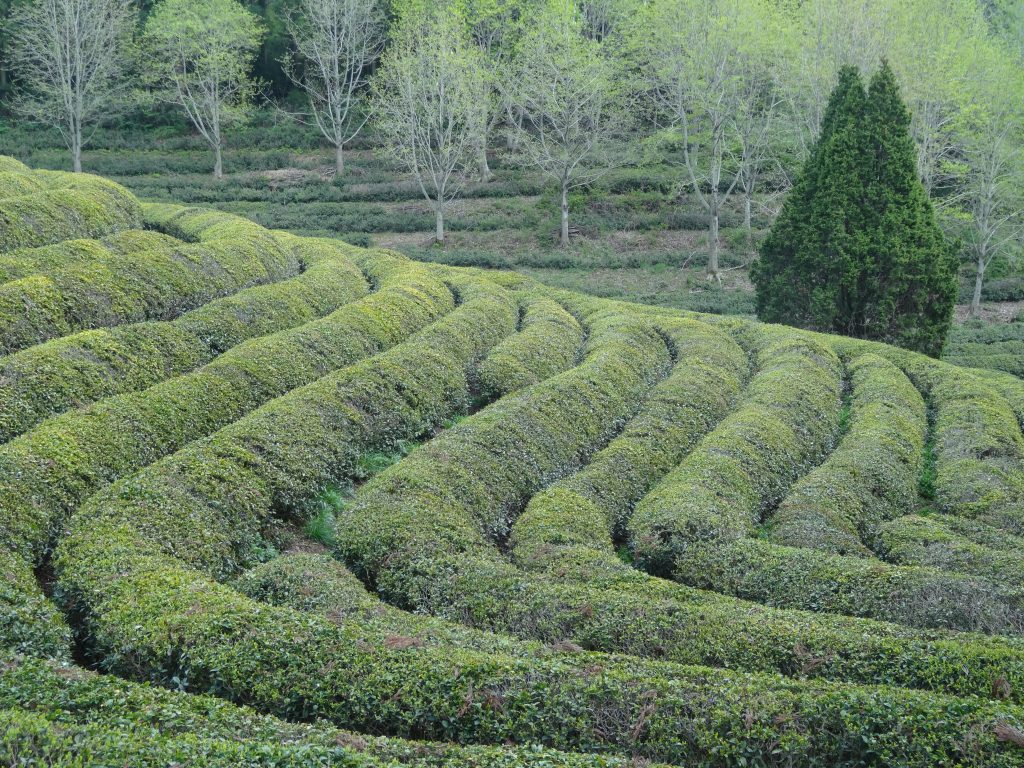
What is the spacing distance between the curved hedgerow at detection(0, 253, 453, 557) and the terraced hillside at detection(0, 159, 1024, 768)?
63 millimetres

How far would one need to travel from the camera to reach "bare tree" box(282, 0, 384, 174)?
57.9m

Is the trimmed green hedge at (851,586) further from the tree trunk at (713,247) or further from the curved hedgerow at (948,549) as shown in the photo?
the tree trunk at (713,247)

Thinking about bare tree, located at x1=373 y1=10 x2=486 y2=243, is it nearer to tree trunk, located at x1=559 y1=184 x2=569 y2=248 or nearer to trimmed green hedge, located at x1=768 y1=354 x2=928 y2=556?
tree trunk, located at x1=559 y1=184 x2=569 y2=248

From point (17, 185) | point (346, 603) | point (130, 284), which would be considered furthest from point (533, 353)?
point (17, 185)

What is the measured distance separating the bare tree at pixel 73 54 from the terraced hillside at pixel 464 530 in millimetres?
32130

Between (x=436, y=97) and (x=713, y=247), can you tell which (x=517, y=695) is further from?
(x=436, y=97)

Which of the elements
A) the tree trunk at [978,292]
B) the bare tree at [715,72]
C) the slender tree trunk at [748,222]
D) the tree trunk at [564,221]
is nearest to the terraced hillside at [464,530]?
the tree trunk at [978,292]

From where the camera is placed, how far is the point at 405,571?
13445 millimetres

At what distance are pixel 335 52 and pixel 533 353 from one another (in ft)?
134

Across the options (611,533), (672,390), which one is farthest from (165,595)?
(672,390)

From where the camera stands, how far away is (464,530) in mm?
14633

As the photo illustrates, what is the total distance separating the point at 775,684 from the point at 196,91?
62.9 m

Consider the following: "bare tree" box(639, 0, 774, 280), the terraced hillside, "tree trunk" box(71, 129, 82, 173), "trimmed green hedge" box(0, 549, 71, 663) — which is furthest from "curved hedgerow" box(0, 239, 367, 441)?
"tree trunk" box(71, 129, 82, 173)

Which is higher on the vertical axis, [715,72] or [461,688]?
[715,72]
